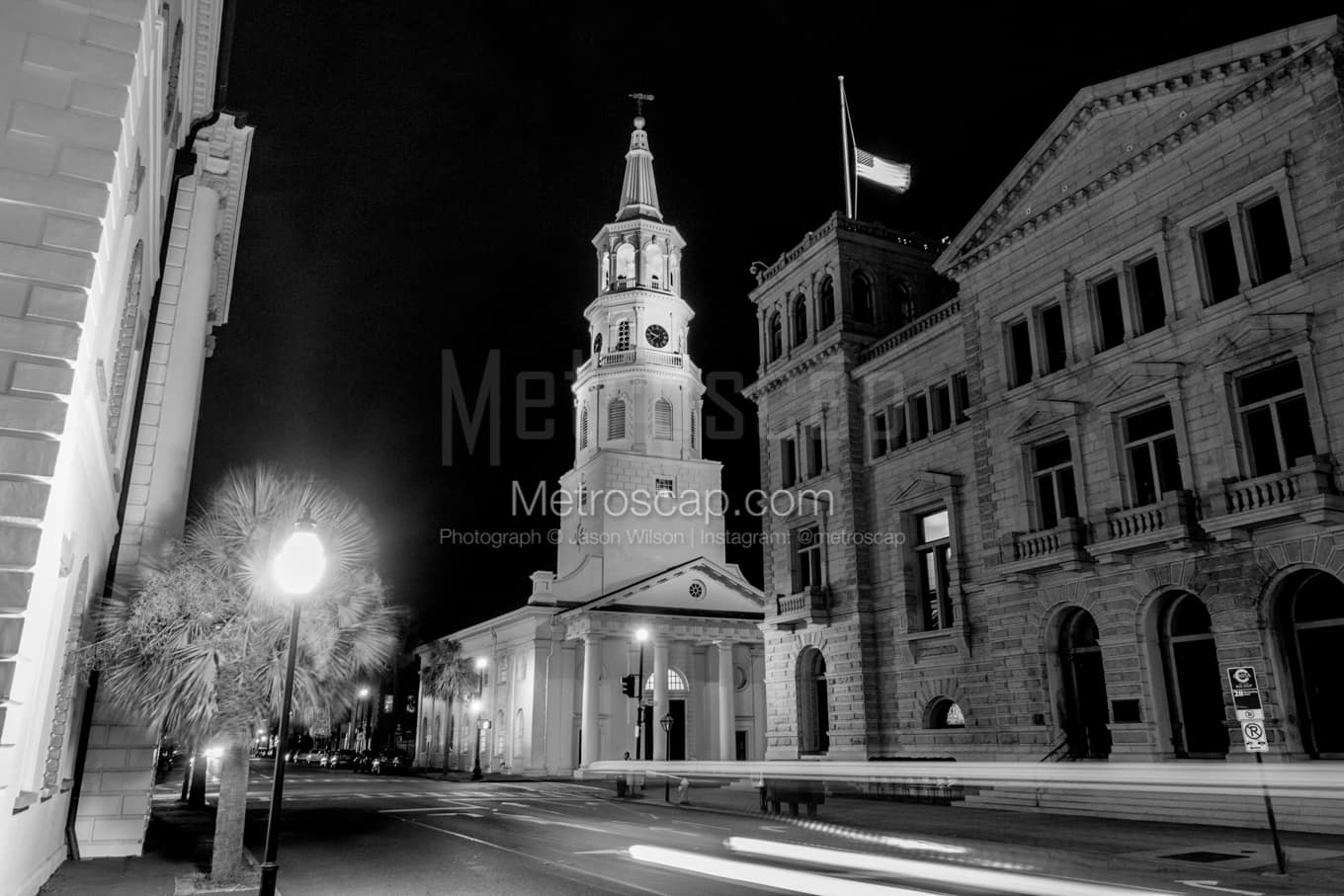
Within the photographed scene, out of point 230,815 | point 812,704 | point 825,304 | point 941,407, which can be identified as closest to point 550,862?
point 230,815

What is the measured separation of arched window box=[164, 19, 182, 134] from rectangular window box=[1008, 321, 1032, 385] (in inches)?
922

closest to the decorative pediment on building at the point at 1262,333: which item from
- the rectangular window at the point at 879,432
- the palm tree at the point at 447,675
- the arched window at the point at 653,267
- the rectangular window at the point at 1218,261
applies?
the rectangular window at the point at 1218,261

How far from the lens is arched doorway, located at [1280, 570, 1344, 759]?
20797 millimetres

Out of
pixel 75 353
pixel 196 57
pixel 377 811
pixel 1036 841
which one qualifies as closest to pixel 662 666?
pixel 377 811

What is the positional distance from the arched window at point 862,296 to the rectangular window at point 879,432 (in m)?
4.33

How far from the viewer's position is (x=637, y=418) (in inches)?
2456

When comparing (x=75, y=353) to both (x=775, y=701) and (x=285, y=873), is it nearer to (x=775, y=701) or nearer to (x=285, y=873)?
(x=285, y=873)

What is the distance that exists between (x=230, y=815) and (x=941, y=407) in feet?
85.5

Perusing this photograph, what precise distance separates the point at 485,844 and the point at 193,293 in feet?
45.7

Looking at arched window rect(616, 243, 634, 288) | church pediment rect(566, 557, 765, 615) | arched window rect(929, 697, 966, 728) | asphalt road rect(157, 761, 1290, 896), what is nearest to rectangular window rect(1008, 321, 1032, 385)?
arched window rect(929, 697, 966, 728)

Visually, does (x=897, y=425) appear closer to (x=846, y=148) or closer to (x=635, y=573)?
(x=846, y=148)

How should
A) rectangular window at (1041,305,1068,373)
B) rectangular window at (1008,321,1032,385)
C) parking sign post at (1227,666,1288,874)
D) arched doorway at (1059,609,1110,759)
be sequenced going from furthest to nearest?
rectangular window at (1008,321,1032,385) < rectangular window at (1041,305,1068,373) < arched doorway at (1059,609,1110,759) < parking sign post at (1227,666,1288,874)

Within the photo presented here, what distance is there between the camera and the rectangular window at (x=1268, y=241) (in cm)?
2270

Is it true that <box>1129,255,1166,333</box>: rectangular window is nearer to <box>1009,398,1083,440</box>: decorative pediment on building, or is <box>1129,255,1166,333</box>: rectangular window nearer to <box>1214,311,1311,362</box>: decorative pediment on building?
<box>1214,311,1311,362</box>: decorative pediment on building
